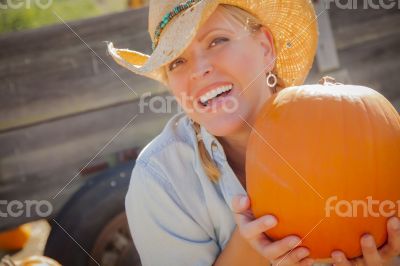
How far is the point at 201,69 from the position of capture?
1.99 metres

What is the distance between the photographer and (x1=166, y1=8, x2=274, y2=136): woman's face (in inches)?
78.5

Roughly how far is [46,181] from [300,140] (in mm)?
1851

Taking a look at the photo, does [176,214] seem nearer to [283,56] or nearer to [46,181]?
[283,56]

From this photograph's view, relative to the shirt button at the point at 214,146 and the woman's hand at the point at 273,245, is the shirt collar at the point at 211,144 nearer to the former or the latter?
the shirt button at the point at 214,146

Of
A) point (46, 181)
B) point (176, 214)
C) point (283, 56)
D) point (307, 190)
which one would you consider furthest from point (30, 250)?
point (307, 190)

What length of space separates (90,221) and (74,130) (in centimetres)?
54

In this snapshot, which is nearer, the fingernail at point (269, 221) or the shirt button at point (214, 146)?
the fingernail at point (269, 221)

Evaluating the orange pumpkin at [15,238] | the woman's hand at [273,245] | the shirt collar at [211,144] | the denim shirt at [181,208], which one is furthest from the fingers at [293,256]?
the orange pumpkin at [15,238]

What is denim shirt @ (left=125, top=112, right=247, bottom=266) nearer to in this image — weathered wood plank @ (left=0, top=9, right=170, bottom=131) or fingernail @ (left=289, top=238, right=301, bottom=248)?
fingernail @ (left=289, top=238, right=301, bottom=248)

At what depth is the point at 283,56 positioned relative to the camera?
245 centimetres

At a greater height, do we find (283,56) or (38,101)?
(283,56)

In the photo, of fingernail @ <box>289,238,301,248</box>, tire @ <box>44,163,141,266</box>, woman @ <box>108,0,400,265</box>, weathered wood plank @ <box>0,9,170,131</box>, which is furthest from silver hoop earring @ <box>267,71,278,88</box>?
tire @ <box>44,163,141,266</box>

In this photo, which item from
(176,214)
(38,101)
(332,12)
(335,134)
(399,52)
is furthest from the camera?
(399,52)

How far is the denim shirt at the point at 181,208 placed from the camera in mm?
2146
